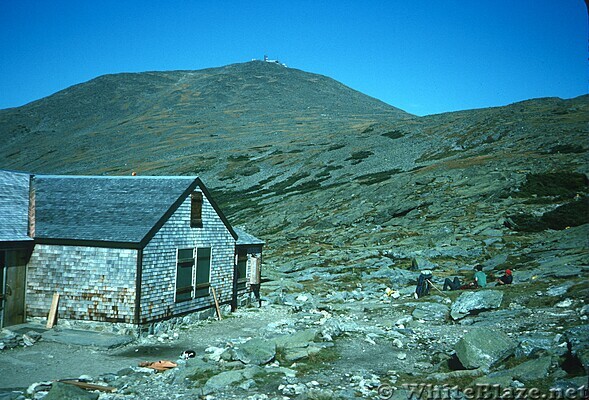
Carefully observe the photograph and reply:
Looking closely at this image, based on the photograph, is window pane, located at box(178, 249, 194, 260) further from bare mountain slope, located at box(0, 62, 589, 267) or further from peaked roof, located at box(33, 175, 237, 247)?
bare mountain slope, located at box(0, 62, 589, 267)

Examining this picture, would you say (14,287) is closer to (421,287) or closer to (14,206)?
(14,206)

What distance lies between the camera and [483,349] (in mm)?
12008

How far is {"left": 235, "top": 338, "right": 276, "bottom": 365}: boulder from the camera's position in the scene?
13320 mm

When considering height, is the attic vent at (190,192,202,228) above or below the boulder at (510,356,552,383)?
above

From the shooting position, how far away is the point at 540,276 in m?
22.9

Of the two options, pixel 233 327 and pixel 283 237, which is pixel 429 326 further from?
pixel 283 237

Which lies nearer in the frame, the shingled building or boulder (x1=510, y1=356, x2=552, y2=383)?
boulder (x1=510, y1=356, x2=552, y2=383)

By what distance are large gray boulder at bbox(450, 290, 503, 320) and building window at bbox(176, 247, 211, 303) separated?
31.8 ft

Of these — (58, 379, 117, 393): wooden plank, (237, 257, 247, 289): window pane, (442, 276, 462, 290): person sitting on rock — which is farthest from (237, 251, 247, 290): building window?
(58, 379, 117, 393): wooden plank

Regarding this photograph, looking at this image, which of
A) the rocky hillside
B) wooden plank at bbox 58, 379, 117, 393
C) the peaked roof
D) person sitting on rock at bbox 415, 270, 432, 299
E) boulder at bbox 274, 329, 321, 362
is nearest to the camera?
wooden plank at bbox 58, 379, 117, 393

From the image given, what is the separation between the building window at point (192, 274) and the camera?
1969 cm

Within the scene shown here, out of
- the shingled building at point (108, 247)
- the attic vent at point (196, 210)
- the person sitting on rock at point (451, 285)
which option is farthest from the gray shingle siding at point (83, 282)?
the person sitting on rock at point (451, 285)

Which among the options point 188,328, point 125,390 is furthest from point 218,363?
point 188,328

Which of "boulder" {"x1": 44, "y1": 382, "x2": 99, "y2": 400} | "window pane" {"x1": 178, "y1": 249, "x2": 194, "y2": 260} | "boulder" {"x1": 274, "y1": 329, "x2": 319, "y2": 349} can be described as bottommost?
"boulder" {"x1": 44, "y1": 382, "x2": 99, "y2": 400}
